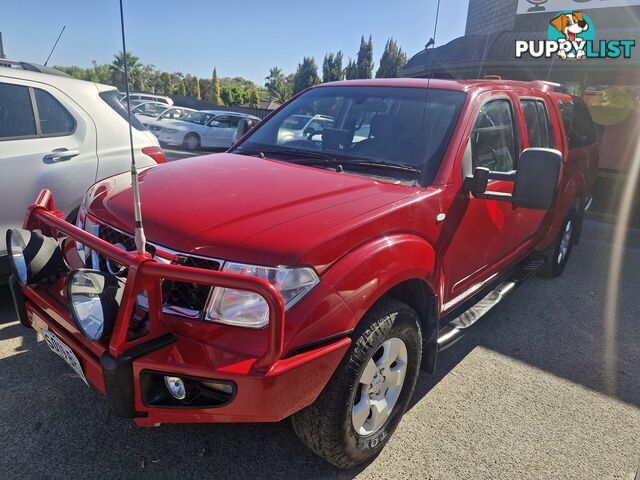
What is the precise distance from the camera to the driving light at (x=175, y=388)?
69.9 inches

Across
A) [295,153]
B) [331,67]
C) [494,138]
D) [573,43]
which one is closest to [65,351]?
[295,153]

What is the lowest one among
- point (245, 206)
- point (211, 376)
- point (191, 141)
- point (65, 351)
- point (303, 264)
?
point (191, 141)

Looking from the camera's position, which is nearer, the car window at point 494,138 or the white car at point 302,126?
the car window at point 494,138

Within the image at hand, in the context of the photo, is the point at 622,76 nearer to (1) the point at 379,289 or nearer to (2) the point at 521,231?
(2) the point at 521,231

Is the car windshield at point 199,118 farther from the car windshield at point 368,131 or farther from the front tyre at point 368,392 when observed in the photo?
the front tyre at point 368,392

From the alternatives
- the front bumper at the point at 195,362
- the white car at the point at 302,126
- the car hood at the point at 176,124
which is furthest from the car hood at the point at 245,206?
the car hood at the point at 176,124

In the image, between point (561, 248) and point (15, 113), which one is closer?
point (15, 113)

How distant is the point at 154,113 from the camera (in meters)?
18.8

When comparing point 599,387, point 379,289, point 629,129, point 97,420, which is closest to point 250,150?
point 379,289

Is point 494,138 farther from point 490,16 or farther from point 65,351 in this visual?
point 490,16

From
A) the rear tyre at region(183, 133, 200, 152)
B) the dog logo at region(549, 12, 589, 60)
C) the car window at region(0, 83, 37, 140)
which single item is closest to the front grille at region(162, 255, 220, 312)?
the car window at region(0, 83, 37, 140)

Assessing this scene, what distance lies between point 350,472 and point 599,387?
194 cm

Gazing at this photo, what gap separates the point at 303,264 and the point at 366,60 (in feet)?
187

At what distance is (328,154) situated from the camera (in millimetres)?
2971
